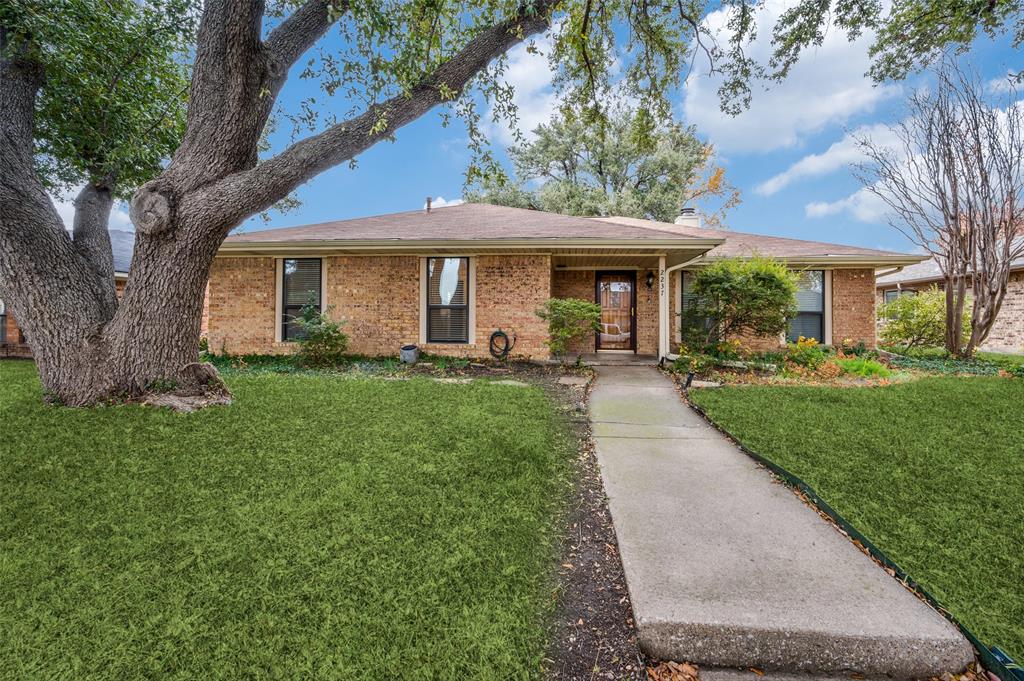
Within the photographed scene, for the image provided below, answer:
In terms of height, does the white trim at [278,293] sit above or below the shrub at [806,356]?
above

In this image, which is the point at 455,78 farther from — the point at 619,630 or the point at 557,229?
the point at 619,630

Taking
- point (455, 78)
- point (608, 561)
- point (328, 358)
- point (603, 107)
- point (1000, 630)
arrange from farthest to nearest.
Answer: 1. point (328, 358)
2. point (603, 107)
3. point (455, 78)
4. point (608, 561)
5. point (1000, 630)

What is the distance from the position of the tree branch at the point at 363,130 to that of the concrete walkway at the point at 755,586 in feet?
13.9

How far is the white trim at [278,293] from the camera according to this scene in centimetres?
911

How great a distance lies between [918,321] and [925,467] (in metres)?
10.1

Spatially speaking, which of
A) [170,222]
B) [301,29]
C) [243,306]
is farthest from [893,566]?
[243,306]

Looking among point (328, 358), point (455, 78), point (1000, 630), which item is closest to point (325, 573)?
point (1000, 630)

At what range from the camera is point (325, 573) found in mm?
2027

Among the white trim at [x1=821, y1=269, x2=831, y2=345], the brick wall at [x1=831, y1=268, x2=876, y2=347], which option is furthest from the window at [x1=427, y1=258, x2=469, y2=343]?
the brick wall at [x1=831, y1=268, x2=876, y2=347]

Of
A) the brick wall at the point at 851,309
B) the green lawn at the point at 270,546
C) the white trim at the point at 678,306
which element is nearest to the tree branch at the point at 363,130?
the green lawn at the point at 270,546

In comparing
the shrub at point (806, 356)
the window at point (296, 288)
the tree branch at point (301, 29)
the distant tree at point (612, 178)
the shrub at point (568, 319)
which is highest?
the distant tree at point (612, 178)

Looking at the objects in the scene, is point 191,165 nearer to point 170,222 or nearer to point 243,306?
point 170,222

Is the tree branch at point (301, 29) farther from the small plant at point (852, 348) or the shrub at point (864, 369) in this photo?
the small plant at point (852, 348)

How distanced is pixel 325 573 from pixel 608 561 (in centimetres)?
141
